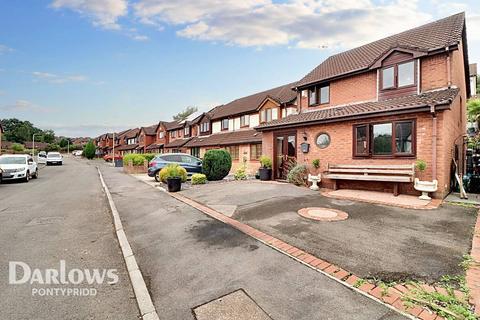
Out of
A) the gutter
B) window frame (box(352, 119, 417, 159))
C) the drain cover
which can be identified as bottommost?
the drain cover

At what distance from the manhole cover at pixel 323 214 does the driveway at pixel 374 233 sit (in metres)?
0.22

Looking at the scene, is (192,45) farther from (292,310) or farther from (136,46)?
(292,310)

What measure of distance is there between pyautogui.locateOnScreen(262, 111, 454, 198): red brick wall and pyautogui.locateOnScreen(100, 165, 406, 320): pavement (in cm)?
700

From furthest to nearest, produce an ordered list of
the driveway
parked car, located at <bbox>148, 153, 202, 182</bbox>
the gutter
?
parked car, located at <bbox>148, 153, 202, 182</bbox> → the gutter → the driveway

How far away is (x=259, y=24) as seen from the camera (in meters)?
13.5

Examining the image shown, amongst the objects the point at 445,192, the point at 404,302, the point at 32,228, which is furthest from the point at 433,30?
the point at 32,228

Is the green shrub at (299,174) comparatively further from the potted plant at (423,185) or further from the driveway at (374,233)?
the potted plant at (423,185)

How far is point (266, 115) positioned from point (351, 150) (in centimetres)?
1209

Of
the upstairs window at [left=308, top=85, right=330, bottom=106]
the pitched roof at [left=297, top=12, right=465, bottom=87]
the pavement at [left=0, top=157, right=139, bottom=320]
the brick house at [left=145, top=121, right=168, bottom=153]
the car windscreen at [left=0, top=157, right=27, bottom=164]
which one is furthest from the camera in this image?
the brick house at [left=145, top=121, right=168, bottom=153]

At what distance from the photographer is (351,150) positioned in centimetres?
1030

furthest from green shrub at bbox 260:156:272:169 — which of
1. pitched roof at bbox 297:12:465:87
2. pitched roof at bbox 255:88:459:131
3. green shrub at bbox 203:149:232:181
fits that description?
pitched roof at bbox 297:12:465:87

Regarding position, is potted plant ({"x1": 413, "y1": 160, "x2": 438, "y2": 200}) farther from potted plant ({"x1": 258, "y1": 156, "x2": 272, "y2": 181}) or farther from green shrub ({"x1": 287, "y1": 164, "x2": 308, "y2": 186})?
potted plant ({"x1": 258, "y1": 156, "x2": 272, "y2": 181})

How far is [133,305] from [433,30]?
16.2 metres

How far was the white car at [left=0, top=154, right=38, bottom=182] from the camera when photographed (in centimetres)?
1540
